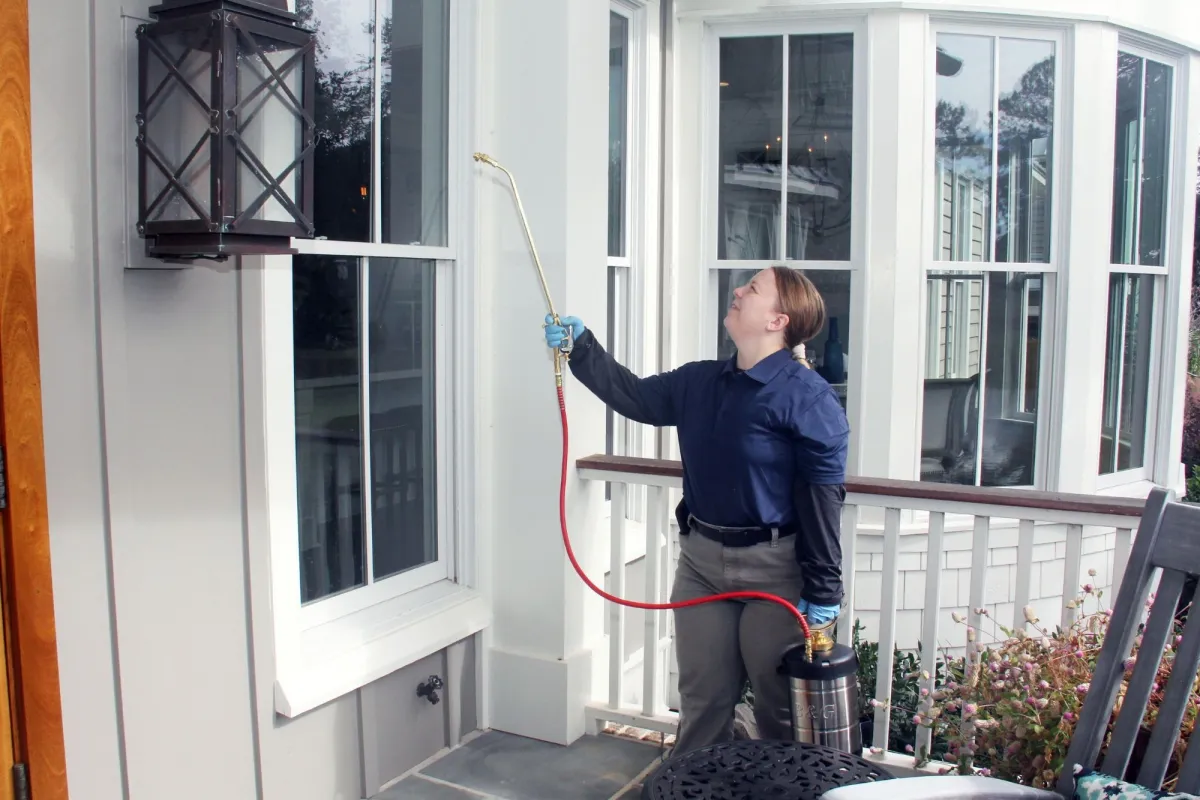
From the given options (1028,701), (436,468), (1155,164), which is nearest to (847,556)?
(1028,701)

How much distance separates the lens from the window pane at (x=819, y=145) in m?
4.67

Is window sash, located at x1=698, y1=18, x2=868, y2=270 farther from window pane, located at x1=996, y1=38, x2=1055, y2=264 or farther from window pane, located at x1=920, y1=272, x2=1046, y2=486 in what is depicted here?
window pane, located at x1=996, y1=38, x2=1055, y2=264

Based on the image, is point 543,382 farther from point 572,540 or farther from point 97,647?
point 97,647

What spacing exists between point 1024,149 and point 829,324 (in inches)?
47.7

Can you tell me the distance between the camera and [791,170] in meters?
4.75

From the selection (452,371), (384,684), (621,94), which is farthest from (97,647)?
(621,94)

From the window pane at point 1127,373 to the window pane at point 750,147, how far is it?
6.36 feet

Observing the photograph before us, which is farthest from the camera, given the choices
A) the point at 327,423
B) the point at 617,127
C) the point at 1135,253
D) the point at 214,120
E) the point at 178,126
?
the point at 1135,253

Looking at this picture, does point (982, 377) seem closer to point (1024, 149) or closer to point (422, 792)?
point (1024, 149)

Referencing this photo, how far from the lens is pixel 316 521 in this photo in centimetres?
266

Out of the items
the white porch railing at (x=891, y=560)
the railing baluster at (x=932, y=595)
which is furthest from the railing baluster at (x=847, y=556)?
the railing baluster at (x=932, y=595)

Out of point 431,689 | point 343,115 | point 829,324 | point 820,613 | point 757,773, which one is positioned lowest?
point 431,689

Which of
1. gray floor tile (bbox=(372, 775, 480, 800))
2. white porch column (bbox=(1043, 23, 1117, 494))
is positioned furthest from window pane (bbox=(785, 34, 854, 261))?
gray floor tile (bbox=(372, 775, 480, 800))

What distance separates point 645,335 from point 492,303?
1.51 metres
